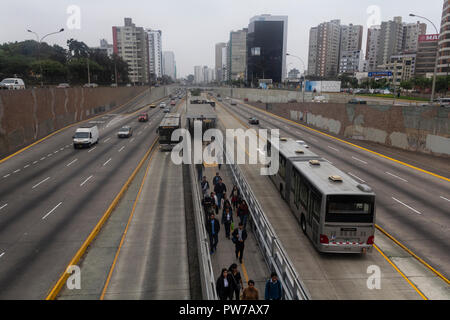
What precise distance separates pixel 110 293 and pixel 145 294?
1246mm

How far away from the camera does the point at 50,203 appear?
21203mm

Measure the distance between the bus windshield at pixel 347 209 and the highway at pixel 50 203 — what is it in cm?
1118

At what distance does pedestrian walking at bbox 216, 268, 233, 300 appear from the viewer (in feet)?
32.3

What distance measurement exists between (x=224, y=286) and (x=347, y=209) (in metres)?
6.27

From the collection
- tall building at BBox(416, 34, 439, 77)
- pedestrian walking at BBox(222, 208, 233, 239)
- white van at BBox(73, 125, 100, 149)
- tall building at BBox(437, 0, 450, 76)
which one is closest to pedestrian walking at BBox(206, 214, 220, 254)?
pedestrian walking at BBox(222, 208, 233, 239)

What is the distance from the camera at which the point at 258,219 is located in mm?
15852

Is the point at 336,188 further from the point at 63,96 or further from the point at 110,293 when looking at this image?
the point at 63,96

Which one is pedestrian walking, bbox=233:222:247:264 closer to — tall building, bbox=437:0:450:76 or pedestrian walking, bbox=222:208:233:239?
pedestrian walking, bbox=222:208:233:239

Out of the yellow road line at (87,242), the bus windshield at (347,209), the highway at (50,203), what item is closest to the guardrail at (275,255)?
the bus windshield at (347,209)

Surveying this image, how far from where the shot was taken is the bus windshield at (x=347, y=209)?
43.3 feet

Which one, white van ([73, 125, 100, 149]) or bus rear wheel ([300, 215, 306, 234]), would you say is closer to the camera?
bus rear wheel ([300, 215, 306, 234])

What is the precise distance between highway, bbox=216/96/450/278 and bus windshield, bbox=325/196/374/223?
3433 millimetres

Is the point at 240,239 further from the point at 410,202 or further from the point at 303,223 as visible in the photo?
the point at 410,202

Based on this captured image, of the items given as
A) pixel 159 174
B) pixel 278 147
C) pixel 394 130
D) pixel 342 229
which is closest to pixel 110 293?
pixel 342 229
